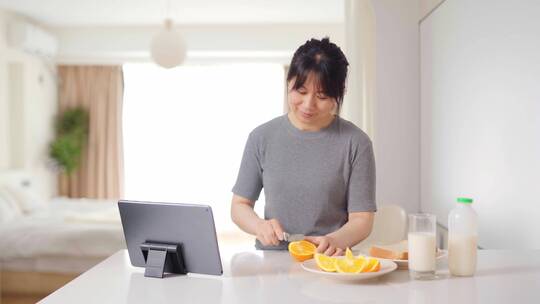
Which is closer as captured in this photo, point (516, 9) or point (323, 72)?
point (323, 72)

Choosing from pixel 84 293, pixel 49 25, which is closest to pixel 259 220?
pixel 84 293

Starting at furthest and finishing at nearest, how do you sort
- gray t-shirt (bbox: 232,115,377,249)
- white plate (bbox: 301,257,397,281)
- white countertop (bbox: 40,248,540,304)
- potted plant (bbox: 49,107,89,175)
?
1. potted plant (bbox: 49,107,89,175)
2. gray t-shirt (bbox: 232,115,377,249)
3. white plate (bbox: 301,257,397,281)
4. white countertop (bbox: 40,248,540,304)

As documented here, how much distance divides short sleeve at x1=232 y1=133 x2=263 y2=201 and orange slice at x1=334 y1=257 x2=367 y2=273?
1.92 ft

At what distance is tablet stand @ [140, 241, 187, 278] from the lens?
150cm

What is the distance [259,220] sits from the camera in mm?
1783

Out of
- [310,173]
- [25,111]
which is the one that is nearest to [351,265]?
[310,173]

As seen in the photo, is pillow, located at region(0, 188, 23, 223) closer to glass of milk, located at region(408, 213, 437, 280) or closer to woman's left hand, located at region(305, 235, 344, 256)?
woman's left hand, located at region(305, 235, 344, 256)

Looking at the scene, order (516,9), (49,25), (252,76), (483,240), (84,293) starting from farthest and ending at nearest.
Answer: (252,76) < (49,25) < (483,240) < (516,9) < (84,293)

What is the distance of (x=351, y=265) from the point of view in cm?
143

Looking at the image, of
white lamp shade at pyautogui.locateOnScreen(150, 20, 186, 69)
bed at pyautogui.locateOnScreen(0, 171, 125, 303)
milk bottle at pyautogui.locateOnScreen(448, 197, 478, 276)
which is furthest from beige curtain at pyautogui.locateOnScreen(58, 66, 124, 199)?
milk bottle at pyautogui.locateOnScreen(448, 197, 478, 276)

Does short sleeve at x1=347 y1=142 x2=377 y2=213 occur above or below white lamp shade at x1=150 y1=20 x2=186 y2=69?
below

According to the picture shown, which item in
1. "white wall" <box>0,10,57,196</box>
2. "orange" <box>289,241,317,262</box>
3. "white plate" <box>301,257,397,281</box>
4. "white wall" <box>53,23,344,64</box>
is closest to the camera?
"white plate" <box>301,257,397,281</box>

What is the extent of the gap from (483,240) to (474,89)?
640mm

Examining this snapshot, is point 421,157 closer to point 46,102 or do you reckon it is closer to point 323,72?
point 323,72
